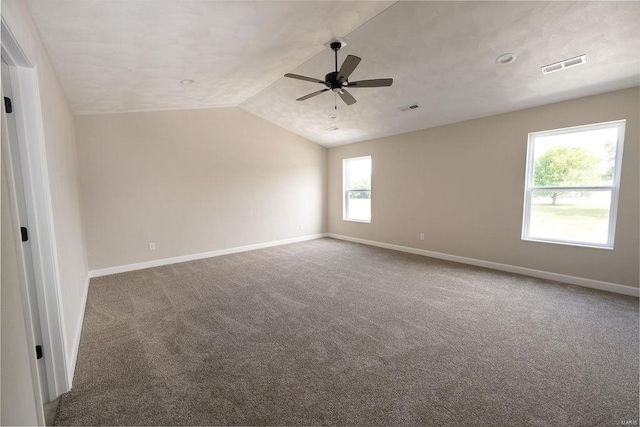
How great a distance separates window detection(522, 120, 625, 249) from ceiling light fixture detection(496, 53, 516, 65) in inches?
57.6

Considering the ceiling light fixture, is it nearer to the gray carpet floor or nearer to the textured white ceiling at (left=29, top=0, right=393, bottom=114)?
the textured white ceiling at (left=29, top=0, right=393, bottom=114)

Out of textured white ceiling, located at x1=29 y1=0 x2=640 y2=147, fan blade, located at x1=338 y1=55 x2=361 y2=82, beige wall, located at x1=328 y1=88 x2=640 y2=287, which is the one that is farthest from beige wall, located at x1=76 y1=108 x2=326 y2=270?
fan blade, located at x1=338 y1=55 x2=361 y2=82

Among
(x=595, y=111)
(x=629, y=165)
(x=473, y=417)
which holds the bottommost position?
(x=473, y=417)

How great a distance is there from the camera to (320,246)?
6.33m

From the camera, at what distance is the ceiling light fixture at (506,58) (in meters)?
2.97

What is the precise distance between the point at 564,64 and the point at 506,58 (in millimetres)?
→ 592

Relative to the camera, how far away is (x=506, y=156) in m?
4.23

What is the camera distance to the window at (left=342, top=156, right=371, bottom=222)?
659cm

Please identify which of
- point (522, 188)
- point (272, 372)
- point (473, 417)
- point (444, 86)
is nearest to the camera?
point (473, 417)

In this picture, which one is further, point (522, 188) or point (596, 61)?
point (522, 188)

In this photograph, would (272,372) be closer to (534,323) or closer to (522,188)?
(534,323)

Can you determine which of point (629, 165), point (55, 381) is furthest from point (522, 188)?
point (55, 381)

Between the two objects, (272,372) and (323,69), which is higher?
(323,69)

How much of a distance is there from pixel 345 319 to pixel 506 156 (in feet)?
11.6
